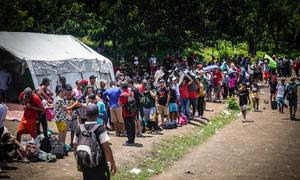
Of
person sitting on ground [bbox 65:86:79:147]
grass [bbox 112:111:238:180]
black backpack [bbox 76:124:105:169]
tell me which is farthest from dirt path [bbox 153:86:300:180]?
black backpack [bbox 76:124:105:169]

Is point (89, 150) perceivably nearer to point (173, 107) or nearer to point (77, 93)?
point (77, 93)

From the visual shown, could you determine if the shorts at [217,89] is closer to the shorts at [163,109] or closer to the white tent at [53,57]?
the white tent at [53,57]

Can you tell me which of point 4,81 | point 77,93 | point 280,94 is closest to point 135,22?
point 280,94

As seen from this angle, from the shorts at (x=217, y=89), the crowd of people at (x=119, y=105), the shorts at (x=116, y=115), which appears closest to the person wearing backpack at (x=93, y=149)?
the crowd of people at (x=119, y=105)

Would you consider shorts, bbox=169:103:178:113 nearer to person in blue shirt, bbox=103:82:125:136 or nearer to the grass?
the grass

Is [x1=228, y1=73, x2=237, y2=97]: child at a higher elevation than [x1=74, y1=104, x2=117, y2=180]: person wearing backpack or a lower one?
higher

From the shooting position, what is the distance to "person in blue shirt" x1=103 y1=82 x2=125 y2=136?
15.1 m

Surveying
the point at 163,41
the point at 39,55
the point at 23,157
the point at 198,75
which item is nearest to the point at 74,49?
the point at 39,55

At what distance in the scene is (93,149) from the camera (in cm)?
656

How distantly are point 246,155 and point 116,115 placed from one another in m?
4.61

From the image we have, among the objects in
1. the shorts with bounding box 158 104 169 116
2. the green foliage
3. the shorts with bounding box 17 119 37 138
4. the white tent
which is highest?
the green foliage

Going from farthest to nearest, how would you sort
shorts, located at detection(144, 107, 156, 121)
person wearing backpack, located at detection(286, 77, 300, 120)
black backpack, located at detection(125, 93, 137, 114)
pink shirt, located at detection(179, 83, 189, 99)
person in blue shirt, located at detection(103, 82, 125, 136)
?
person wearing backpack, located at detection(286, 77, 300, 120), pink shirt, located at detection(179, 83, 189, 99), shorts, located at detection(144, 107, 156, 121), person in blue shirt, located at detection(103, 82, 125, 136), black backpack, located at detection(125, 93, 137, 114)

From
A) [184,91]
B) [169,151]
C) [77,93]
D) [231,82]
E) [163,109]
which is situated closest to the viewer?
[77,93]

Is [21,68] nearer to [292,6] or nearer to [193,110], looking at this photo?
[193,110]
